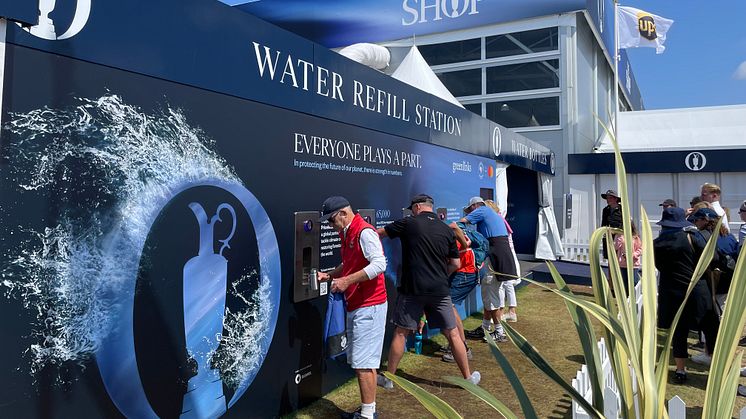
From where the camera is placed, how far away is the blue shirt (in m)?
5.86

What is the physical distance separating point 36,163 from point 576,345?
5.45 meters

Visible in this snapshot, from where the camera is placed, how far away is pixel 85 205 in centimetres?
234

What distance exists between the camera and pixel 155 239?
265 centimetres

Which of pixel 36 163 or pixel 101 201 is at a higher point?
pixel 36 163

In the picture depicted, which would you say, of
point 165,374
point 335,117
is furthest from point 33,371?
point 335,117

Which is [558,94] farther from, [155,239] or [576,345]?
[155,239]

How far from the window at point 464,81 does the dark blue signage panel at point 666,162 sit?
3.43 metres

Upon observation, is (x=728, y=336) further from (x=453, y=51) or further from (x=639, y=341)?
(x=453, y=51)

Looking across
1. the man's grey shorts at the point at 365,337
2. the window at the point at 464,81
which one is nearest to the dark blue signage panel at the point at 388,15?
the window at the point at 464,81

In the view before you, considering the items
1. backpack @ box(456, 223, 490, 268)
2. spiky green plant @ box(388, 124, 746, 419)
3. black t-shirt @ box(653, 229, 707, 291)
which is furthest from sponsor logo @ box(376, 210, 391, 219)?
spiky green plant @ box(388, 124, 746, 419)

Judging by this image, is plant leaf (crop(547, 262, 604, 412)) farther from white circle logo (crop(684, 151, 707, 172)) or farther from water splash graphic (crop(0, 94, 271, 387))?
white circle logo (crop(684, 151, 707, 172))

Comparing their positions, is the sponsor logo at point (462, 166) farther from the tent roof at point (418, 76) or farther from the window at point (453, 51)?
the window at point (453, 51)

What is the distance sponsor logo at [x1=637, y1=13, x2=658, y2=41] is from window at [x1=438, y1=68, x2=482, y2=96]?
30.5ft

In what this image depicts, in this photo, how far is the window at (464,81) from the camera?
1473cm
